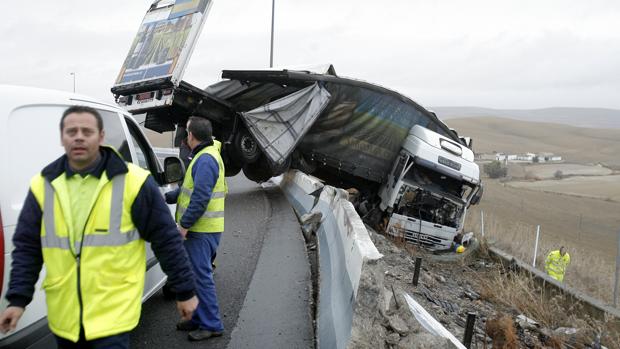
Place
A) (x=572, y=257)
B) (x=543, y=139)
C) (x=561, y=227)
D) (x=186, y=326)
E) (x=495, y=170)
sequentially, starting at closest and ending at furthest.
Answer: (x=186, y=326) → (x=572, y=257) → (x=561, y=227) → (x=495, y=170) → (x=543, y=139)

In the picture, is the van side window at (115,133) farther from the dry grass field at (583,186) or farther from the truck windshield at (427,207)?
the dry grass field at (583,186)

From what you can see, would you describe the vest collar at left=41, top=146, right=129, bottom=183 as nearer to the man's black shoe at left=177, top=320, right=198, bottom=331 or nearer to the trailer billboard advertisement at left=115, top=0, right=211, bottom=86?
the man's black shoe at left=177, top=320, right=198, bottom=331

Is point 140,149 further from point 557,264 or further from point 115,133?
point 557,264

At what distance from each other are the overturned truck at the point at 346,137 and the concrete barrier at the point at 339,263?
3.62 meters

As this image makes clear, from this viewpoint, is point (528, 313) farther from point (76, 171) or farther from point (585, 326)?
point (76, 171)

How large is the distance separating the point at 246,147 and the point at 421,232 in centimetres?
402

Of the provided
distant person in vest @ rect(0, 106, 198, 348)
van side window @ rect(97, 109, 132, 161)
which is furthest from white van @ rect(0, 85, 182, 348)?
van side window @ rect(97, 109, 132, 161)

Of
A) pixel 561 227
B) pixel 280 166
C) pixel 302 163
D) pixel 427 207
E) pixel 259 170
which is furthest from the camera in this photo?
pixel 561 227

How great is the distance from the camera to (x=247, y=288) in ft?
17.6

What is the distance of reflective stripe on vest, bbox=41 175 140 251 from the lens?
2287mm

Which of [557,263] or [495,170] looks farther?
[495,170]

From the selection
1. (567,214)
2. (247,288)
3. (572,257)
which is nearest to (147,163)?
(247,288)

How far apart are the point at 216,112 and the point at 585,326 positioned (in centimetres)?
753

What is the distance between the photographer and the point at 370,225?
38.7 ft
